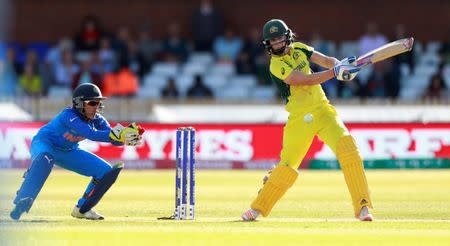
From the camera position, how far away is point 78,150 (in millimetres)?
11281

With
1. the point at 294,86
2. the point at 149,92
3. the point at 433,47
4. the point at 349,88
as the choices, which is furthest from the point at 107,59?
the point at 294,86

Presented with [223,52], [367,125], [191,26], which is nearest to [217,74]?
[223,52]

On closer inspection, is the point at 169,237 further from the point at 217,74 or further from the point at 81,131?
the point at 217,74

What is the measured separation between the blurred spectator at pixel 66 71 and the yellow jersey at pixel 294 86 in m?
12.2

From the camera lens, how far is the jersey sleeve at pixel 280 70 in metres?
10.7

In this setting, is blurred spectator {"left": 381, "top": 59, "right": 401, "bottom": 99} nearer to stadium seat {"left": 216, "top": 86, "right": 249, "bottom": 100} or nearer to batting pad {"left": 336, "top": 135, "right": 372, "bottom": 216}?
stadium seat {"left": 216, "top": 86, "right": 249, "bottom": 100}

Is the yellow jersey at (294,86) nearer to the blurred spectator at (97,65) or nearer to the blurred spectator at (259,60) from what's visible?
the blurred spectator at (259,60)

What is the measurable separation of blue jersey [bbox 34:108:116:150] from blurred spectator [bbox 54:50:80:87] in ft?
38.1

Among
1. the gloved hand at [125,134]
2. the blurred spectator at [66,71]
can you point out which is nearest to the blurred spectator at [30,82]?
the blurred spectator at [66,71]

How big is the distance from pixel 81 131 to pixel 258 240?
2.51 m

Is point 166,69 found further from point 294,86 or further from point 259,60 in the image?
point 294,86

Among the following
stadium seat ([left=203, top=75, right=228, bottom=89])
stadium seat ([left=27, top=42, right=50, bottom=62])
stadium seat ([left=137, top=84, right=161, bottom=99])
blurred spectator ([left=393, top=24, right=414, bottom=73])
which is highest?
stadium seat ([left=27, top=42, right=50, bottom=62])

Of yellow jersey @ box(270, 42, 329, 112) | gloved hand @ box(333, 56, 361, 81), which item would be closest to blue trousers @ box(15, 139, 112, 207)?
yellow jersey @ box(270, 42, 329, 112)

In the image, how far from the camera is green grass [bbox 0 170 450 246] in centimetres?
918
